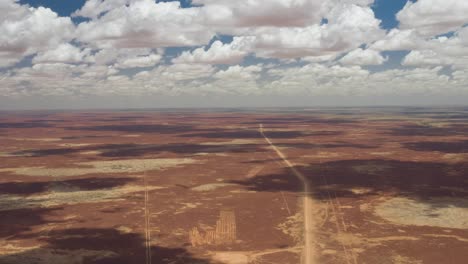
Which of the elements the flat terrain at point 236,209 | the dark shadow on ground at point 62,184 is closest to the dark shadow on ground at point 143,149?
the flat terrain at point 236,209

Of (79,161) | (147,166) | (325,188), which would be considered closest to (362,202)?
(325,188)

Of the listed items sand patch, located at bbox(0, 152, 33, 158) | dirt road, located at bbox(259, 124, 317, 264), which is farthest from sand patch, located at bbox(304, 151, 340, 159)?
sand patch, located at bbox(0, 152, 33, 158)

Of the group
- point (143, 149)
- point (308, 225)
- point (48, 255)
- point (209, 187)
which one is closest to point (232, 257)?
point (308, 225)

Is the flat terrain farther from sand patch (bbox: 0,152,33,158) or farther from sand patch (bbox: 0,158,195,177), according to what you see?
sand patch (bbox: 0,152,33,158)

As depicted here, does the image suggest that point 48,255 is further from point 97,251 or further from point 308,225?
point 308,225

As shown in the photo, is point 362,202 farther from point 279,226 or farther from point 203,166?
point 203,166
